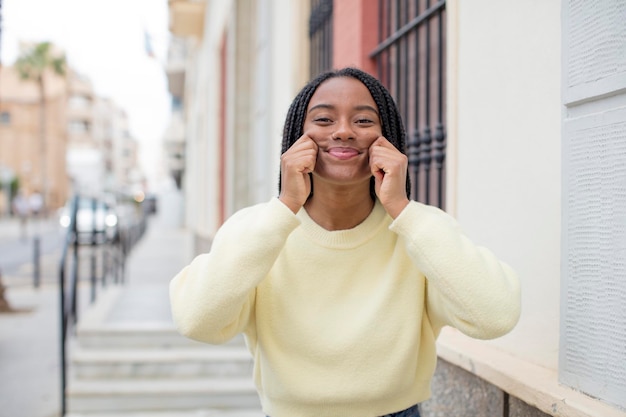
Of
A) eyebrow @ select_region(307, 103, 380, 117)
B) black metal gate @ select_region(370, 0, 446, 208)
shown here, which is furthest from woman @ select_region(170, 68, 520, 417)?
black metal gate @ select_region(370, 0, 446, 208)

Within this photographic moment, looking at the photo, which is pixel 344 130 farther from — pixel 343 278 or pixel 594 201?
pixel 594 201

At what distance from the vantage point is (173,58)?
2541cm

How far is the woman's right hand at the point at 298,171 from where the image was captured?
4.98 feet

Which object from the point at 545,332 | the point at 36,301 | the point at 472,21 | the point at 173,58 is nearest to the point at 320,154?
the point at 545,332

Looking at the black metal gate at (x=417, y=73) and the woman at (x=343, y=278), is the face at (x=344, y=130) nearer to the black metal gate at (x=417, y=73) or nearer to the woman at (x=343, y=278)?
the woman at (x=343, y=278)

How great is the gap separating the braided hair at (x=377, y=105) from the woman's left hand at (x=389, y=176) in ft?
0.32

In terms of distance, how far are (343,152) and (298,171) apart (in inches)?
4.5

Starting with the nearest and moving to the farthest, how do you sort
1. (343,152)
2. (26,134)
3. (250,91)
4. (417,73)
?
(343,152)
(417,73)
(250,91)
(26,134)

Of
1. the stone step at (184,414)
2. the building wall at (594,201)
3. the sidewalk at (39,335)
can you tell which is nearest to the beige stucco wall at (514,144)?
the building wall at (594,201)

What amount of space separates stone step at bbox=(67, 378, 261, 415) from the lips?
3.47 metres

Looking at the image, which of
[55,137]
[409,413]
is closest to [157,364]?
[409,413]

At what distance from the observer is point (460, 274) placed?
1.43 m

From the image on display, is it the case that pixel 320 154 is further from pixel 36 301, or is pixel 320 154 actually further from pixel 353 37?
pixel 36 301

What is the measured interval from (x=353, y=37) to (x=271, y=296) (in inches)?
112
